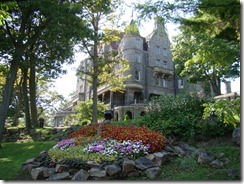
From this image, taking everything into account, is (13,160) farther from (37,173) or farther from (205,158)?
(205,158)

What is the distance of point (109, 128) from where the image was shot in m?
6.92

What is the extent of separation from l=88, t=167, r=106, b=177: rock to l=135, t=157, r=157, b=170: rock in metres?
0.69

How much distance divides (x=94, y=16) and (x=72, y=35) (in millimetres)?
4892

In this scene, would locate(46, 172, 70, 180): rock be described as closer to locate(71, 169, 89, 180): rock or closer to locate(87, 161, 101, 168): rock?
locate(71, 169, 89, 180): rock

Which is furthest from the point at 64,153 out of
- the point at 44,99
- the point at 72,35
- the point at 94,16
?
the point at 44,99

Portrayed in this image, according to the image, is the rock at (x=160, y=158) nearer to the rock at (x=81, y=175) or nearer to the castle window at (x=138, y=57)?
the rock at (x=81, y=175)

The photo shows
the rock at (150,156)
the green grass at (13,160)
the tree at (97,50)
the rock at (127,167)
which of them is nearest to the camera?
the rock at (127,167)

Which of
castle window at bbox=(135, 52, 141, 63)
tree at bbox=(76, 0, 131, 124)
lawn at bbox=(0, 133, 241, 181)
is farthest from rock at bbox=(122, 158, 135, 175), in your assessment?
castle window at bbox=(135, 52, 141, 63)

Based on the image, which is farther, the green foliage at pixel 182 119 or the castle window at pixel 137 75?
the castle window at pixel 137 75

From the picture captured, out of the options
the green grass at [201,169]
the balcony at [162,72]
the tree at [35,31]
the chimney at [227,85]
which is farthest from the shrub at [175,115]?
the balcony at [162,72]

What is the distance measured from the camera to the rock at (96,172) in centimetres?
461

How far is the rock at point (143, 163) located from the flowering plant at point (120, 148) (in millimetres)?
336

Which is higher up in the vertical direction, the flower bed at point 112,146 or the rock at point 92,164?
the flower bed at point 112,146

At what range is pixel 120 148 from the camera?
17.8 feet
